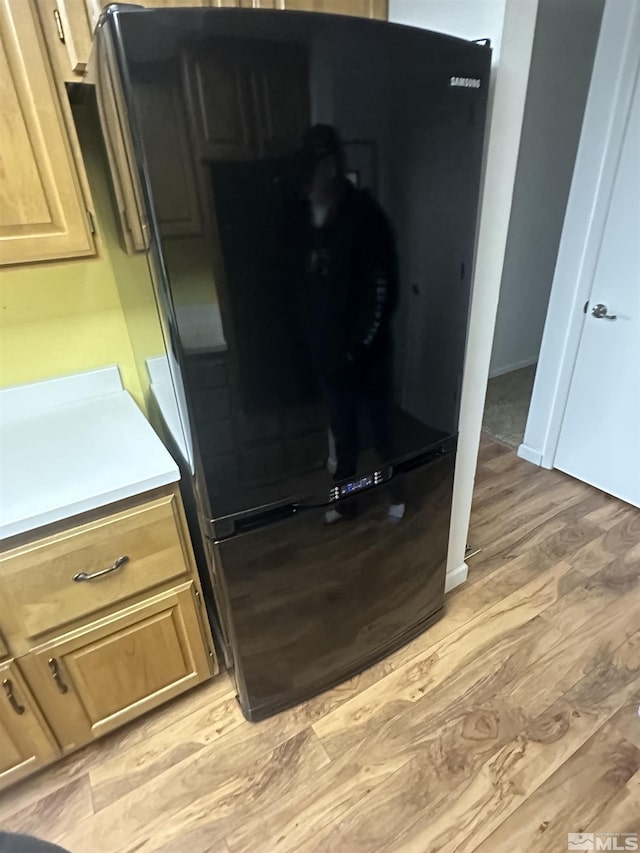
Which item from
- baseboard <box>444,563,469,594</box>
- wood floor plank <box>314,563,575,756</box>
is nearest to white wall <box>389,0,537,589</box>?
baseboard <box>444,563,469,594</box>

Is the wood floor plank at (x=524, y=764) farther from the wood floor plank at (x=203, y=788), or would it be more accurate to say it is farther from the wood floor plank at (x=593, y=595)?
the wood floor plank at (x=203, y=788)

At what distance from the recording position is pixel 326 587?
1.34 metres

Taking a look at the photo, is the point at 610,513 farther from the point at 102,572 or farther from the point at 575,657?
the point at 102,572

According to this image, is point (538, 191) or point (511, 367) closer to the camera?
point (538, 191)

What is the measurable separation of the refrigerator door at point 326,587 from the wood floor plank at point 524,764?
0.43m

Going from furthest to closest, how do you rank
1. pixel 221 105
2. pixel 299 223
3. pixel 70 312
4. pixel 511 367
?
pixel 511 367
pixel 70 312
pixel 299 223
pixel 221 105

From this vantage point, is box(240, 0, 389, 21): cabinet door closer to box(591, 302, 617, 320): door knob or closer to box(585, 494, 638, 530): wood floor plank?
box(591, 302, 617, 320): door knob

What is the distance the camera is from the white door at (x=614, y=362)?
1964 millimetres

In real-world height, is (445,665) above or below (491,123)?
below

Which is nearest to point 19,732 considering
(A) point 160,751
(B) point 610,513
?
(A) point 160,751

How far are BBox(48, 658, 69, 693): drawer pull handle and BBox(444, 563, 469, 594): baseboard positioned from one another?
1281 mm

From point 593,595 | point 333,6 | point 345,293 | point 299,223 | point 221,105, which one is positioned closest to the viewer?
point 221,105

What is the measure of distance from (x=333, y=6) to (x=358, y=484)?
1113mm

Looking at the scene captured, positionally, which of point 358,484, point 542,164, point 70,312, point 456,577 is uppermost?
point 542,164
